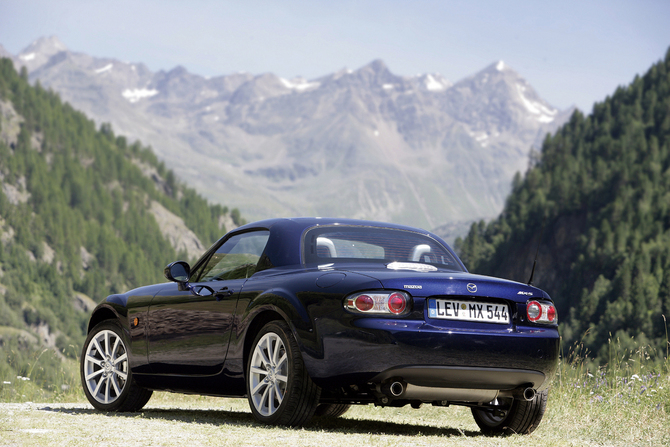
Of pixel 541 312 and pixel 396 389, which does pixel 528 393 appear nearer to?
pixel 541 312

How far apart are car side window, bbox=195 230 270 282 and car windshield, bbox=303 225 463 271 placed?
1.51 feet

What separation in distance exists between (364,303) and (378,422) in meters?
2.39

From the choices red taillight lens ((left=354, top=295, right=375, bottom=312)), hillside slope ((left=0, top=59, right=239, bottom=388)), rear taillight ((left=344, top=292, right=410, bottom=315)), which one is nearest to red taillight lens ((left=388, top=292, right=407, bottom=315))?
rear taillight ((left=344, top=292, right=410, bottom=315))

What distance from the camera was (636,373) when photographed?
8344 millimetres

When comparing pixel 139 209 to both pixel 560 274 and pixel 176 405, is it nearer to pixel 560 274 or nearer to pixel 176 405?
pixel 560 274

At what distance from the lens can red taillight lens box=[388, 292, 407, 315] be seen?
5.11 m

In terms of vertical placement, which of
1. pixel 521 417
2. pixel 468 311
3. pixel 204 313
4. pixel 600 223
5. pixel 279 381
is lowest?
pixel 600 223

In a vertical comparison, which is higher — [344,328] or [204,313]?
[344,328]

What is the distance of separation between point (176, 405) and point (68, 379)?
6.22ft

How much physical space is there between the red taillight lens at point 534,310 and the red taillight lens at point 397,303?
93cm

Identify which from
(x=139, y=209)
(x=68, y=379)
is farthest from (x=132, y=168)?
(x=68, y=379)

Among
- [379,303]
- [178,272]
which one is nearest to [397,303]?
[379,303]

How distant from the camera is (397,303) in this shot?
201 inches

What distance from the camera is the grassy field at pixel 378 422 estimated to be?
16.6 ft
